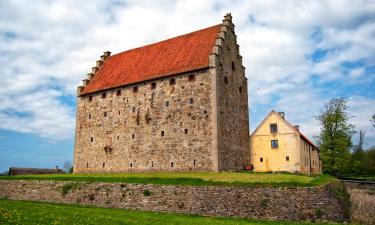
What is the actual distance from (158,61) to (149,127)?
25.5 ft

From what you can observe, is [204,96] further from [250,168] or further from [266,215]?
[266,215]

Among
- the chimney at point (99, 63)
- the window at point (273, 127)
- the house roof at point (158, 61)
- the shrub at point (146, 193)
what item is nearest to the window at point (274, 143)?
the window at point (273, 127)

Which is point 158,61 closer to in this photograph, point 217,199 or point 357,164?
point 217,199

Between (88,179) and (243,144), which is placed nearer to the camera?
(88,179)

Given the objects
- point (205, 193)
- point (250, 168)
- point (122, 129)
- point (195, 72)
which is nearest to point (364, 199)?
point (250, 168)

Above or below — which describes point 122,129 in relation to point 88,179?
above

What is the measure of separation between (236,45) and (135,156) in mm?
16554

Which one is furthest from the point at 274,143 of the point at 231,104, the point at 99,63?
the point at 99,63

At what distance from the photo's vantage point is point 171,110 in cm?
3319

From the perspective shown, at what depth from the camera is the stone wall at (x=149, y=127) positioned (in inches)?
1237

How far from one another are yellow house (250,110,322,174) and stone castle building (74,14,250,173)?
4.51ft

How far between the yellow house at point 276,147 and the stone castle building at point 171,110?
1.37m

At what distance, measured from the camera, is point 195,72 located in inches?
1283

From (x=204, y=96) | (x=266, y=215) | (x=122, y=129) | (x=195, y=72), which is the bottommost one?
(x=266, y=215)
